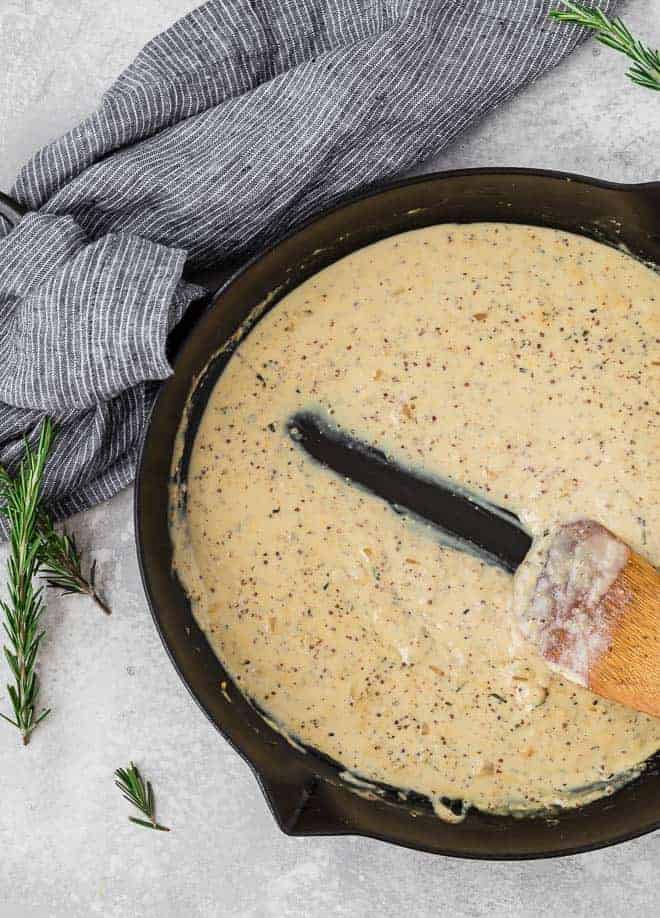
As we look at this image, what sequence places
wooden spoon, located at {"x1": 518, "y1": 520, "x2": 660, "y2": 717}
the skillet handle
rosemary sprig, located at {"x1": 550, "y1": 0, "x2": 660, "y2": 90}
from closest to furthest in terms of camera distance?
rosemary sprig, located at {"x1": 550, "y1": 0, "x2": 660, "y2": 90}, wooden spoon, located at {"x1": 518, "y1": 520, "x2": 660, "y2": 717}, the skillet handle

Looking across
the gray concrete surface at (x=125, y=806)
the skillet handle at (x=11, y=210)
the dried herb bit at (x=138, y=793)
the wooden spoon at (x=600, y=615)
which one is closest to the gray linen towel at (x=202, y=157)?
the skillet handle at (x=11, y=210)

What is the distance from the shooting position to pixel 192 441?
1.50 m

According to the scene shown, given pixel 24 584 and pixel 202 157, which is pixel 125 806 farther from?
pixel 202 157

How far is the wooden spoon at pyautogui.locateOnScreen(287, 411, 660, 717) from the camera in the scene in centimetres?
132

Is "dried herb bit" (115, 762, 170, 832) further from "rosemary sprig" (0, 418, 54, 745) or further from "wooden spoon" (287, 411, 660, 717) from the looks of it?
"wooden spoon" (287, 411, 660, 717)

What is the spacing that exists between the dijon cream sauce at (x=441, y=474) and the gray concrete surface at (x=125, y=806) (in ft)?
0.50

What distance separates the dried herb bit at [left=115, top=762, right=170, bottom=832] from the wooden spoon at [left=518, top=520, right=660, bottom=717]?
702 millimetres

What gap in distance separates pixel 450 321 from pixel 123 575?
0.69 metres

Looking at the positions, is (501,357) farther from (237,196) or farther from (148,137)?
(148,137)

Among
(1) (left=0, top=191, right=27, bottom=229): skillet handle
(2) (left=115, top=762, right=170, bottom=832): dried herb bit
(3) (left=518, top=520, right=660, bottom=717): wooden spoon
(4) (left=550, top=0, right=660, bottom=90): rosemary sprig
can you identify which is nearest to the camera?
(4) (left=550, top=0, right=660, bottom=90): rosemary sprig

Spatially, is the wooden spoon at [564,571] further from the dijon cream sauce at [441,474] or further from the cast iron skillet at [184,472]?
the cast iron skillet at [184,472]

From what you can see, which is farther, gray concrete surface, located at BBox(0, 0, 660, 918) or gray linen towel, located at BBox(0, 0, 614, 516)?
gray concrete surface, located at BBox(0, 0, 660, 918)

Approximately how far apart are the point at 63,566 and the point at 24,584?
7 cm

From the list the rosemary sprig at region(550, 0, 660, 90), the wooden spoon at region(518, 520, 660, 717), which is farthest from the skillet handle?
the wooden spoon at region(518, 520, 660, 717)
